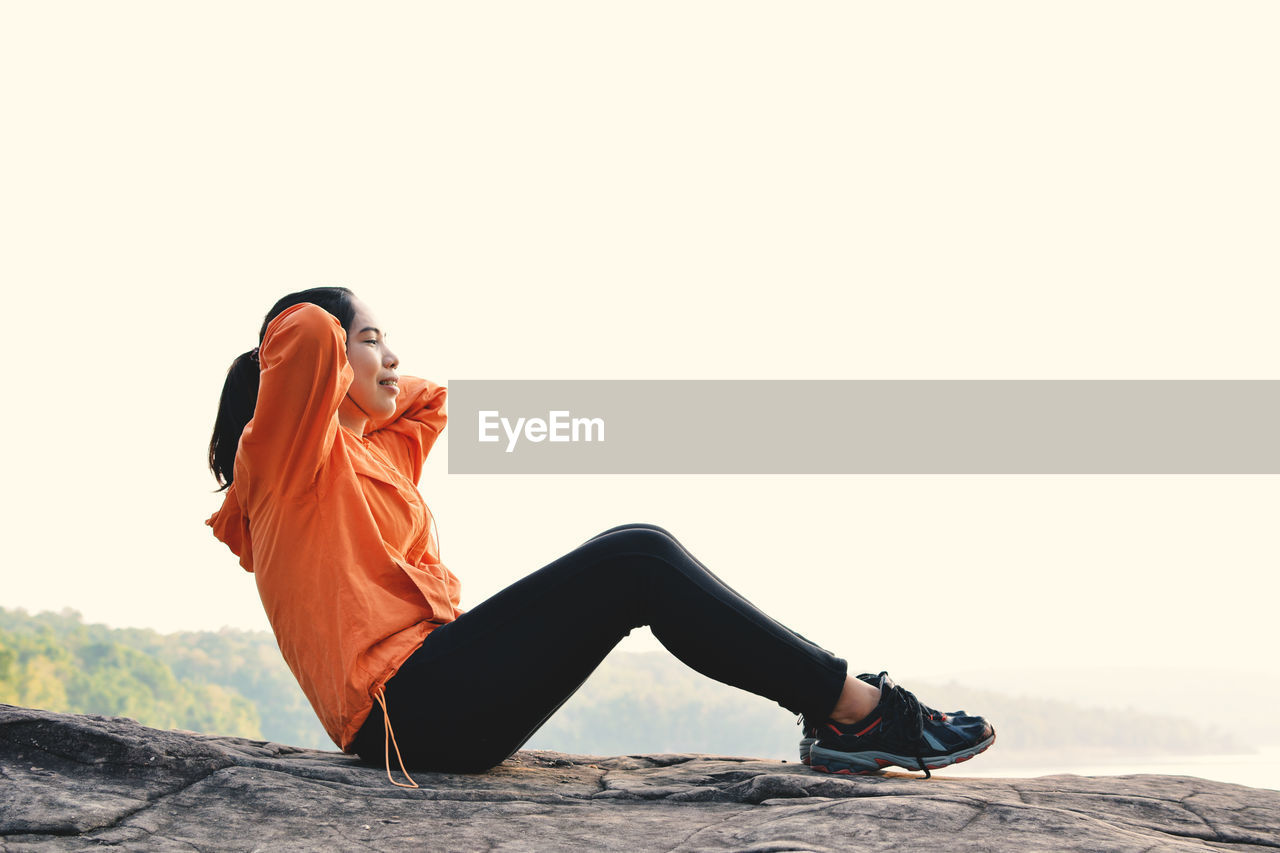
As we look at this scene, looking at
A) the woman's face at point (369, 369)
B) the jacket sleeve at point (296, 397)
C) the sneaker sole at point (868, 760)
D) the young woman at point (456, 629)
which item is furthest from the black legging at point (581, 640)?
the woman's face at point (369, 369)

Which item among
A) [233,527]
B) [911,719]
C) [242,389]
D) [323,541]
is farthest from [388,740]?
[911,719]

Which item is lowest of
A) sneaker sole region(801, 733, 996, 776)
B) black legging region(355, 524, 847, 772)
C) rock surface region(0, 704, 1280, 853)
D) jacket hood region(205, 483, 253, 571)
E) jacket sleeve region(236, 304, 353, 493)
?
rock surface region(0, 704, 1280, 853)

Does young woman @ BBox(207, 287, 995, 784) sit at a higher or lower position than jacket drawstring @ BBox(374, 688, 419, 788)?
higher

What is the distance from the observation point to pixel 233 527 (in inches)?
89.3

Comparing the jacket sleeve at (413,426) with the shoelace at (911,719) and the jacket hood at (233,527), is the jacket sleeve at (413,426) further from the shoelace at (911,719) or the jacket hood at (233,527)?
the shoelace at (911,719)

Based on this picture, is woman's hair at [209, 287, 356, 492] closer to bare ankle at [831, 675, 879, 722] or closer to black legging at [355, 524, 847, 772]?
black legging at [355, 524, 847, 772]

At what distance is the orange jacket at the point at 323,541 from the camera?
1.92 meters

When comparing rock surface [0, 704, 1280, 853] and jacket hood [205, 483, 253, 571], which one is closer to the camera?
rock surface [0, 704, 1280, 853]

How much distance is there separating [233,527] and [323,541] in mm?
359

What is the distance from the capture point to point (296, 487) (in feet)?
6.64

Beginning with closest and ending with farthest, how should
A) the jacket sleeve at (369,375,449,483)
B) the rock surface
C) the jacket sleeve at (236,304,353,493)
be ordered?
the rock surface < the jacket sleeve at (236,304,353,493) < the jacket sleeve at (369,375,449,483)

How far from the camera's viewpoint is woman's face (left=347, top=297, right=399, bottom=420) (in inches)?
90.3

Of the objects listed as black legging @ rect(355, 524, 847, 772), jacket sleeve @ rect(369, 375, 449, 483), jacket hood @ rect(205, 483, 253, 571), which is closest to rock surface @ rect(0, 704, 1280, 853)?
black legging @ rect(355, 524, 847, 772)

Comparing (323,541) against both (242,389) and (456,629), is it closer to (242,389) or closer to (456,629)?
(456,629)
